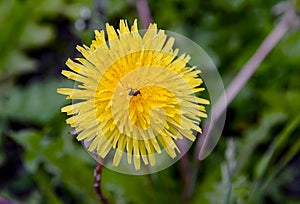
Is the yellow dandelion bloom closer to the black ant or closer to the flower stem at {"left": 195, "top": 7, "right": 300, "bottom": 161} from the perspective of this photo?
the black ant

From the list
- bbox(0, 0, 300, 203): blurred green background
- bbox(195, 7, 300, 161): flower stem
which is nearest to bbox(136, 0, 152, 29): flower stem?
Answer: bbox(0, 0, 300, 203): blurred green background

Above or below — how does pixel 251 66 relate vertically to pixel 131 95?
above

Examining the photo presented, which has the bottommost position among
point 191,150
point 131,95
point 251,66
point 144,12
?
point 191,150

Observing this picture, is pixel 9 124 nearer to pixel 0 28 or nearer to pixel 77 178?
pixel 0 28

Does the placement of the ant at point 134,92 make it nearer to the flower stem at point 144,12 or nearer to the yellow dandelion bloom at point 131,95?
the yellow dandelion bloom at point 131,95

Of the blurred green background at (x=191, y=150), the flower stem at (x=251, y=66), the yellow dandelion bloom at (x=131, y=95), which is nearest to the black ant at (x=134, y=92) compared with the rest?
the yellow dandelion bloom at (x=131, y=95)

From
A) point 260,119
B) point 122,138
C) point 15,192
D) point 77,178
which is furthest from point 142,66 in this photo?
point 15,192

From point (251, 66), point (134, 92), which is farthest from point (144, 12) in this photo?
point (134, 92)

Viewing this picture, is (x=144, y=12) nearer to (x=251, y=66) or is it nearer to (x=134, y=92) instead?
(x=251, y=66)
